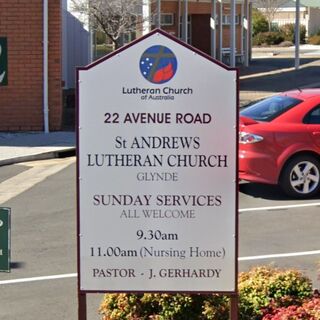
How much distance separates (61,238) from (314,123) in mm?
4114

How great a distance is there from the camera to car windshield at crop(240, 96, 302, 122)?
1171 cm

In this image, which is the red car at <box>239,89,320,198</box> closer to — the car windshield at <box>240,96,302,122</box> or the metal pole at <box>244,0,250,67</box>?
the car windshield at <box>240,96,302,122</box>

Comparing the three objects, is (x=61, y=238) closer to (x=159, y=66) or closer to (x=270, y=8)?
(x=159, y=66)

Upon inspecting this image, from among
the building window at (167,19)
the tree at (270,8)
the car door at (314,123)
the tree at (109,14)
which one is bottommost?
the car door at (314,123)

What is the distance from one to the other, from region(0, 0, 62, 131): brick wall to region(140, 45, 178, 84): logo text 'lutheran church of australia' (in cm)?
1431

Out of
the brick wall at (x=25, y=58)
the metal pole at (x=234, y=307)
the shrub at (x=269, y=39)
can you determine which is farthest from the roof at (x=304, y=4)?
the metal pole at (x=234, y=307)

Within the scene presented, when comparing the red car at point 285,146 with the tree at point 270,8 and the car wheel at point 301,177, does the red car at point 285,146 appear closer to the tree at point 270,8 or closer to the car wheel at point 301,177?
the car wheel at point 301,177

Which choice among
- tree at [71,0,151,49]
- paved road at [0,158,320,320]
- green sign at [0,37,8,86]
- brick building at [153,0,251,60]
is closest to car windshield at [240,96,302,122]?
paved road at [0,158,320,320]

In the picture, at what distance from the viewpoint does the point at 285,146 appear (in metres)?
11.5

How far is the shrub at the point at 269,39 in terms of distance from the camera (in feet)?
235

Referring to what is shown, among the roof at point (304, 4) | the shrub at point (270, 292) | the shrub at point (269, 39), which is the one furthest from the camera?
the roof at point (304, 4)

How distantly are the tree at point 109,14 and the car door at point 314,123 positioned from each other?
15.3 m

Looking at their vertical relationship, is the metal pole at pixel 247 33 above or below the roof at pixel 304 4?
below

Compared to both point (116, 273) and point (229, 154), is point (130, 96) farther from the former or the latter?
point (116, 273)
